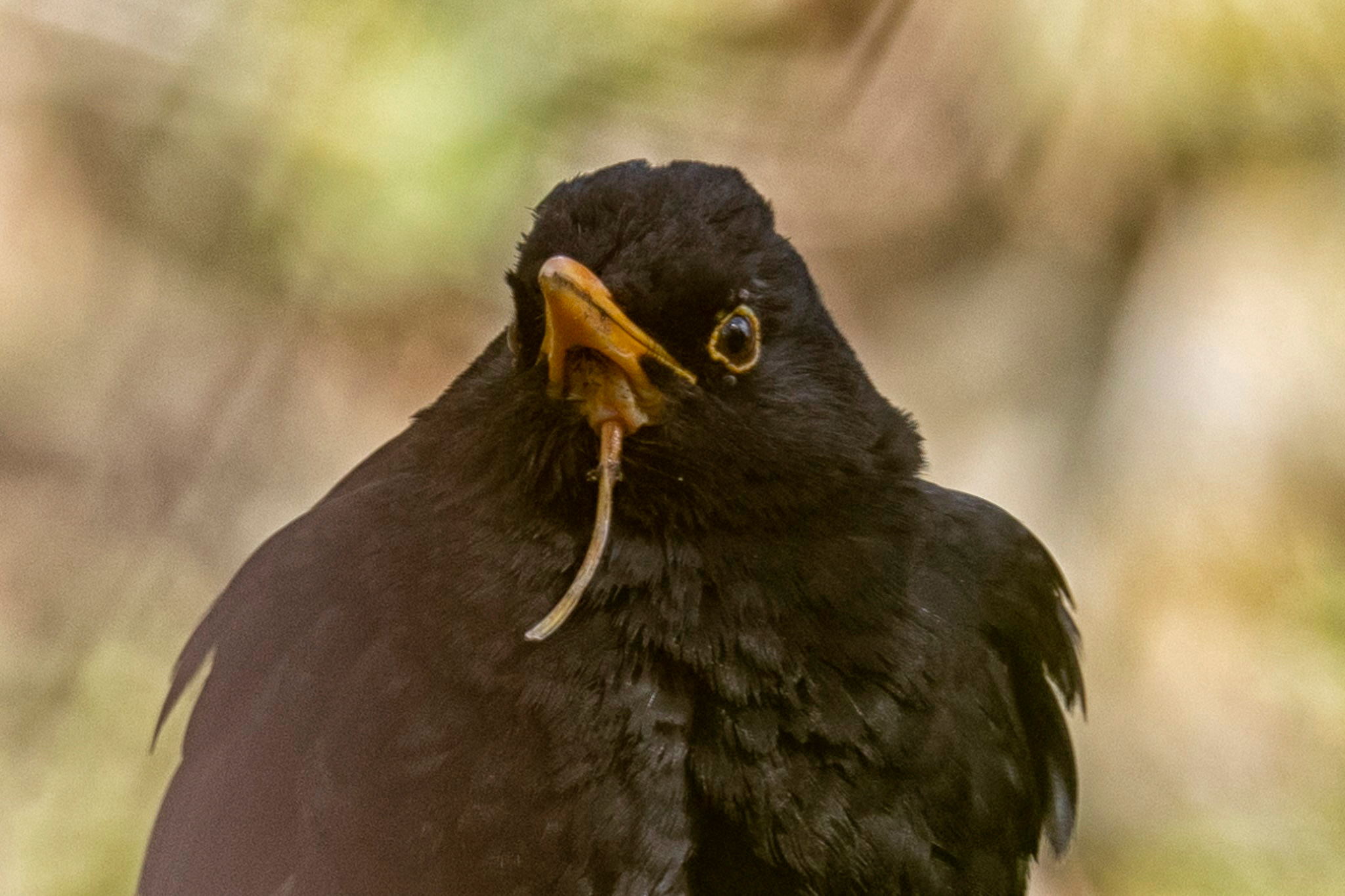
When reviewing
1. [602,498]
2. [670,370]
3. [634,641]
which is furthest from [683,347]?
[634,641]

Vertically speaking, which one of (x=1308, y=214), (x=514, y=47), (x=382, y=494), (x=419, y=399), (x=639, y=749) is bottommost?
(x=639, y=749)

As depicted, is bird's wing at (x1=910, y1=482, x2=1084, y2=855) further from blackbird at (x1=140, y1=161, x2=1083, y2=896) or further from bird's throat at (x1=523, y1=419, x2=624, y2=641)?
bird's throat at (x1=523, y1=419, x2=624, y2=641)

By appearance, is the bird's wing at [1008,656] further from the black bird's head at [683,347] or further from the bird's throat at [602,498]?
the bird's throat at [602,498]

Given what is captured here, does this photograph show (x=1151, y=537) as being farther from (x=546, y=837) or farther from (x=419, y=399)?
(x=546, y=837)

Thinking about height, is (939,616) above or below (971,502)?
below

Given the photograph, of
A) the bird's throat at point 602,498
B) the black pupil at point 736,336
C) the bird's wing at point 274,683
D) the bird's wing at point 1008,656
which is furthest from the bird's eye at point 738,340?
the bird's wing at point 274,683

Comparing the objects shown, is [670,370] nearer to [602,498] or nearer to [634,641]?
[602,498]

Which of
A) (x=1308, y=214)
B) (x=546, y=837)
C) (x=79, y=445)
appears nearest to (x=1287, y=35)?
(x=1308, y=214)
